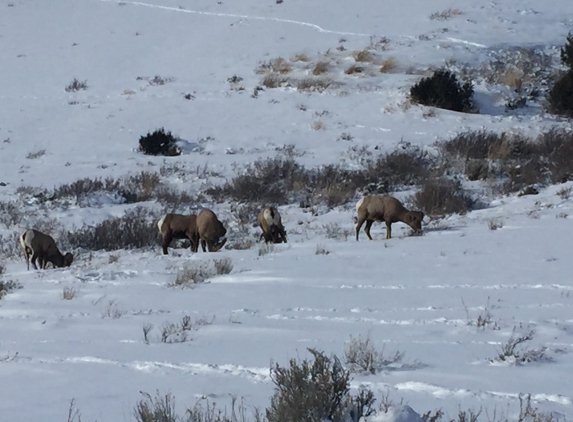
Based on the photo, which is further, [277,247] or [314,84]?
[314,84]

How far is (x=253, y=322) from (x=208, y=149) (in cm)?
1396

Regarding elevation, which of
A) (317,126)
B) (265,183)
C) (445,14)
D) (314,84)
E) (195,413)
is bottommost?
(265,183)

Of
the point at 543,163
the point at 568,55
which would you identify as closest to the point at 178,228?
the point at 543,163

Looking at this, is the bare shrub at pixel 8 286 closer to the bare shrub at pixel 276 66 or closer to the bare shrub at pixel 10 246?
the bare shrub at pixel 10 246

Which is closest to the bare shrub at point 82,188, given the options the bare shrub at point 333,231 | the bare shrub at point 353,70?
the bare shrub at point 333,231

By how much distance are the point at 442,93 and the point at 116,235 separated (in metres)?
11.4

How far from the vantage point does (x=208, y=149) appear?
1961 cm

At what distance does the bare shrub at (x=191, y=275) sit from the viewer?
773cm

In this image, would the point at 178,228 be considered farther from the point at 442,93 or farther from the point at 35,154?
the point at 442,93

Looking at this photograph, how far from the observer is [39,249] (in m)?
11.2

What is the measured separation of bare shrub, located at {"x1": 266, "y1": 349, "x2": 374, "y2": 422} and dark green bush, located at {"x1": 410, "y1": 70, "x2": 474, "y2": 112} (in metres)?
18.3

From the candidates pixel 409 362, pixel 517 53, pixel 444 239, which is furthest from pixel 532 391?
pixel 517 53

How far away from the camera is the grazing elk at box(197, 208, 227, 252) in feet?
37.5

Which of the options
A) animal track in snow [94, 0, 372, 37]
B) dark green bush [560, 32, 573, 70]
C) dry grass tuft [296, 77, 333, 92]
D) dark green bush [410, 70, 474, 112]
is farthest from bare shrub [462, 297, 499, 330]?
animal track in snow [94, 0, 372, 37]
